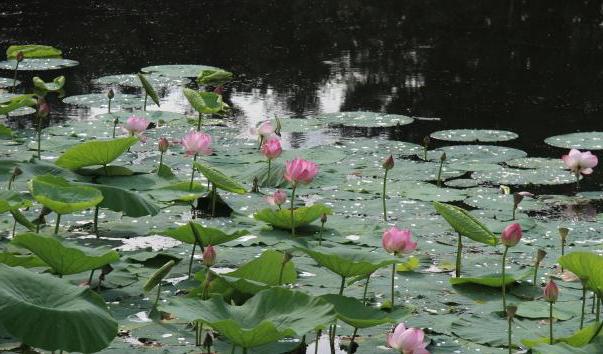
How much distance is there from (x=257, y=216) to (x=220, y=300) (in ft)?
3.19

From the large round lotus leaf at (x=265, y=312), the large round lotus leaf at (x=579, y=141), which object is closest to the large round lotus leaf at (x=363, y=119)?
the large round lotus leaf at (x=579, y=141)

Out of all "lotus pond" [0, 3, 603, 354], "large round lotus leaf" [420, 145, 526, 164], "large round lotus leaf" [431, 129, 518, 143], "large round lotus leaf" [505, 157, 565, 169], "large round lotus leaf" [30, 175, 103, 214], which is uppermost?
"large round lotus leaf" [30, 175, 103, 214]

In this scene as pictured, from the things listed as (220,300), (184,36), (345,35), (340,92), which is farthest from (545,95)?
(220,300)

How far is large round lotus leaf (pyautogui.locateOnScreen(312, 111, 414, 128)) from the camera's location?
187 inches

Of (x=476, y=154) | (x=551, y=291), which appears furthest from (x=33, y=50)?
(x=551, y=291)

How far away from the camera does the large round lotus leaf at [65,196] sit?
256 centimetres

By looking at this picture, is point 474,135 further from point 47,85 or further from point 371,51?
point 371,51

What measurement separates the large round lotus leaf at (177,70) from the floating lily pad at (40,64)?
495 millimetres

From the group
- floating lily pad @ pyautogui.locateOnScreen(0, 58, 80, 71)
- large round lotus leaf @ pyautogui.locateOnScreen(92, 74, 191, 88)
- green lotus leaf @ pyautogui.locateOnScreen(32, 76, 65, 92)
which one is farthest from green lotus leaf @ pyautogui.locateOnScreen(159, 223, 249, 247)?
floating lily pad @ pyautogui.locateOnScreen(0, 58, 80, 71)

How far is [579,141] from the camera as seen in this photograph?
4426 millimetres

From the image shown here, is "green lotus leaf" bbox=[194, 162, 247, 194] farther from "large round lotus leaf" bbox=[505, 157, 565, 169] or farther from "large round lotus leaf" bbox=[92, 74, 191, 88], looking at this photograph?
"large round lotus leaf" bbox=[92, 74, 191, 88]

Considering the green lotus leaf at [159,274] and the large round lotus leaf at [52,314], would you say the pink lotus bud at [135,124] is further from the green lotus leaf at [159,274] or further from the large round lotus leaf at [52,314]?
the large round lotus leaf at [52,314]

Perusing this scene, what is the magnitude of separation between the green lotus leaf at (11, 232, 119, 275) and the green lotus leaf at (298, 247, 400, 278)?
0.41 m

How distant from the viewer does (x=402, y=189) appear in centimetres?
364
